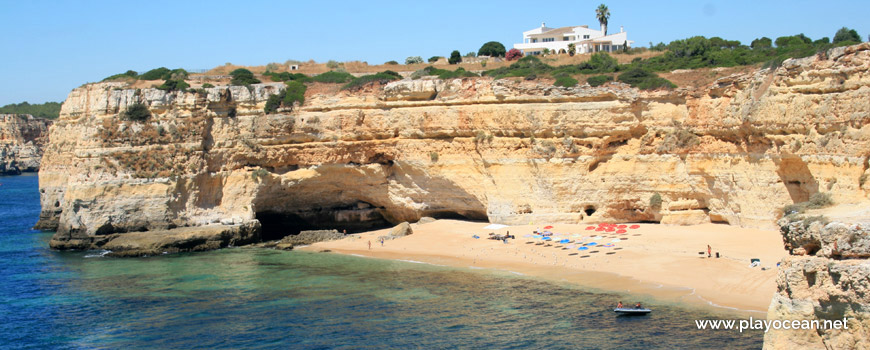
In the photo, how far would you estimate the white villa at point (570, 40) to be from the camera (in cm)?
6850

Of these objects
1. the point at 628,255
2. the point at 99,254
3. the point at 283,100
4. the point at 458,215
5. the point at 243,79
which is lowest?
the point at 99,254

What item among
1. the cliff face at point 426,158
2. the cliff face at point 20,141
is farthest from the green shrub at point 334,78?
the cliff face at point 20,141

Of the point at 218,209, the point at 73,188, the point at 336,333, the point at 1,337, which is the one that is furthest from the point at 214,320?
the point at 73,188

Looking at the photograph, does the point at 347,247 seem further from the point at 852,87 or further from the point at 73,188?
the point at 852,87

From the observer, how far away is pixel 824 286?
41.1 ft

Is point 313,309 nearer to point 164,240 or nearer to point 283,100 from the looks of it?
point 164,240

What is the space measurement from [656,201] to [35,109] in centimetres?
14470

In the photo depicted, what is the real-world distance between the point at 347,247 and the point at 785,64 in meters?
22.9

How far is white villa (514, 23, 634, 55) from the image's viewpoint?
68500 mm

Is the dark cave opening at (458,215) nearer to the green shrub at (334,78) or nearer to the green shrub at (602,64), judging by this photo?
the green shrub at (334,78)

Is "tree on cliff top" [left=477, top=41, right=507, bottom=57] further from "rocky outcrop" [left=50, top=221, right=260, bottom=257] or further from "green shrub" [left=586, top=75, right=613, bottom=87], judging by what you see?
"rocky outcrop" [left=50, top=221, right=260, bottom=257]

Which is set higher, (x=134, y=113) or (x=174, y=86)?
(x=174, y=86)

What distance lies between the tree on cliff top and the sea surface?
135 feet

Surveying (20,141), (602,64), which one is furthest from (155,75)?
(20,141)
